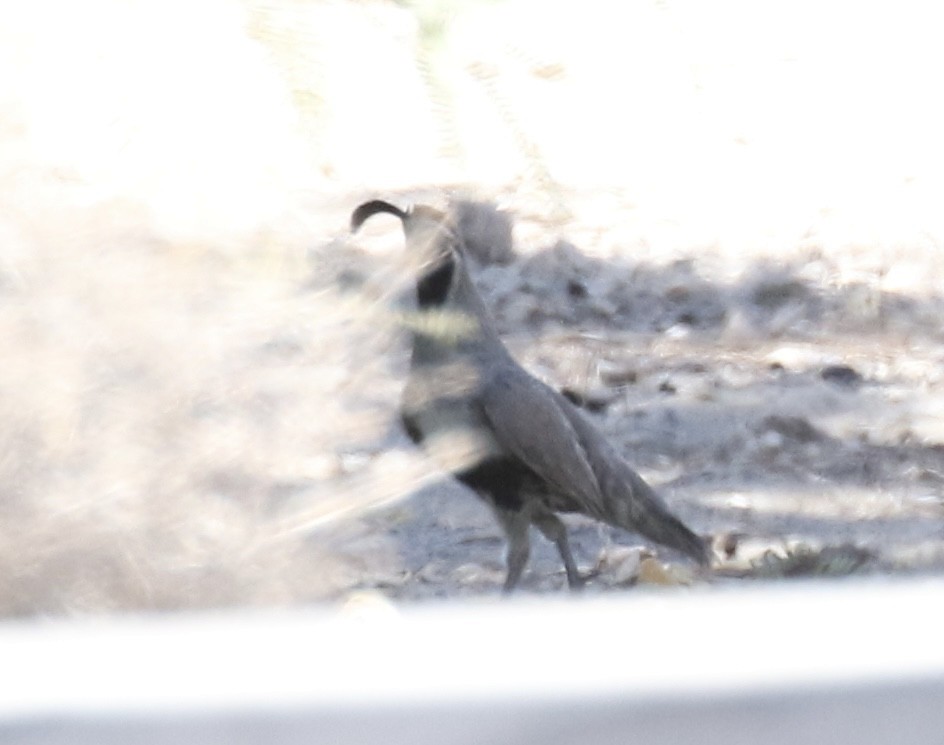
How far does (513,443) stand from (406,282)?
663mm

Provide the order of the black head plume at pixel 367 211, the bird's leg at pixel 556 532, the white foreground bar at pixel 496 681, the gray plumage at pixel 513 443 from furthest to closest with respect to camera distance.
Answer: the bird's leg at pixel 556 532 → the gray plumage at pixel 513 443 → the black head plume at pixel 367 211 → the white foreground bar at pixel 496 681

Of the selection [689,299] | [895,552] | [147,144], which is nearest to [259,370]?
[147,144]

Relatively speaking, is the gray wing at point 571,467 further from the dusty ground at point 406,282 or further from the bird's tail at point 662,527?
the dusty ground at point 406,282

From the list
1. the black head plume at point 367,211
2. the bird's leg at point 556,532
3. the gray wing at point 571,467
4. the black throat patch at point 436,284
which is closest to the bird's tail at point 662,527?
the gray wing at point 571,467

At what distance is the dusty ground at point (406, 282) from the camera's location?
318 centimetres

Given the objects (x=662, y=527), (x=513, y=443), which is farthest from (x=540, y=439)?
(x=662, y=527)

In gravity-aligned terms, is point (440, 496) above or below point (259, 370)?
below

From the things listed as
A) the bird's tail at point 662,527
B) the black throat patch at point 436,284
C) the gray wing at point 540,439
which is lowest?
the bird's tail at point 662,527

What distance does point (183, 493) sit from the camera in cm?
322

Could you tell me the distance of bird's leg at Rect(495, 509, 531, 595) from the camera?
4.86 meters

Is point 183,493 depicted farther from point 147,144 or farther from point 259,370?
point 147,144

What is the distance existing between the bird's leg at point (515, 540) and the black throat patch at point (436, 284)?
61 centimetres

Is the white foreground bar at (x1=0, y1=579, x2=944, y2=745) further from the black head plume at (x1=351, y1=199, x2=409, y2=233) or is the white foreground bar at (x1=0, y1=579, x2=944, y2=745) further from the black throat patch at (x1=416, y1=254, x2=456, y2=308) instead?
the black throat patch at (x1=416, y1=254, x2=456, y2=308)

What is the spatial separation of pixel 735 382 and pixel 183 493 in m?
3.31
